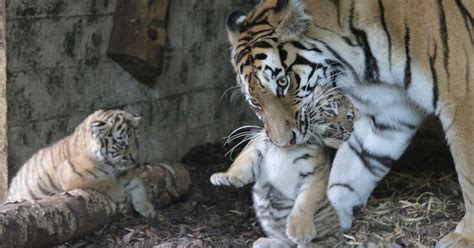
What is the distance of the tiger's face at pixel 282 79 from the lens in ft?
13.6

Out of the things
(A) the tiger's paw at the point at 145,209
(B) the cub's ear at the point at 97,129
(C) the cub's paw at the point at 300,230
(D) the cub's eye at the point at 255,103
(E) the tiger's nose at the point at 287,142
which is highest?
(D) the cub's eye at the point at 255,103

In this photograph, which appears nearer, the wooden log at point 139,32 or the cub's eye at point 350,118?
the cub's eye at point 350,118

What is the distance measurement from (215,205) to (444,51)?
6.15 feet

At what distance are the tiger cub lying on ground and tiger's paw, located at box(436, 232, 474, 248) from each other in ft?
1.59

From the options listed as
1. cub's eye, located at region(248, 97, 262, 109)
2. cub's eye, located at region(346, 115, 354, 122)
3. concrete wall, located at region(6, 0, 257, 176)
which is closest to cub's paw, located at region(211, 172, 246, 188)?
cub's eye, located at region(248, 97, 262, 109)

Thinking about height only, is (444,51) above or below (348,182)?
above

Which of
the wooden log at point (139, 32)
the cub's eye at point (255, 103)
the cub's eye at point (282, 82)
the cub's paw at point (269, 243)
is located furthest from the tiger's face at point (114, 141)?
the cub's eye at point (282, 82)

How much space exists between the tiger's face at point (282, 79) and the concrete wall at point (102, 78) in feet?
4.70

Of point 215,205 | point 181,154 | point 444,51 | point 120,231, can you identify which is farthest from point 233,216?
point 444,51

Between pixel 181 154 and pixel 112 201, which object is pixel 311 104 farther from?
pixel 181 154

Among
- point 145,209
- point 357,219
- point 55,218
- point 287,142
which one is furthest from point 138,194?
point 287,142

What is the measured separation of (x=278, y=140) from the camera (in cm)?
415

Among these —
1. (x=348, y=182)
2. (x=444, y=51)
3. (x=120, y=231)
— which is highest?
(x=444, y=51)

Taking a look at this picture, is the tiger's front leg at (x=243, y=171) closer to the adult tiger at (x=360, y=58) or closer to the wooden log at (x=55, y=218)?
the adult tiger at (x=360, y=58)
